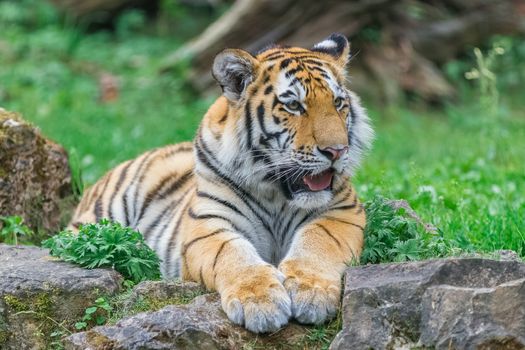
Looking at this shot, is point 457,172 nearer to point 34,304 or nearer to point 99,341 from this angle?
point 34,304

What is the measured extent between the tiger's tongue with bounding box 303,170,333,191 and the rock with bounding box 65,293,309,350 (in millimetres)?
935

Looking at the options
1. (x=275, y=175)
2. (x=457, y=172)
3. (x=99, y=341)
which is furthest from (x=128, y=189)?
(x=457, y=172)

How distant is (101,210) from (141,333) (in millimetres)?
2652

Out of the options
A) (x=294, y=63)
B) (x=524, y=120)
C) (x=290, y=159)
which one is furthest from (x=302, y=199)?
(x=524, y=120)

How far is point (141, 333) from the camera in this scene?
3.88 metres

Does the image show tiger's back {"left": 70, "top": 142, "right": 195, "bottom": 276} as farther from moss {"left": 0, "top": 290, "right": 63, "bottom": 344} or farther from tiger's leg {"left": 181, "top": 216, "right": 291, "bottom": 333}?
moss {"left": 0, "top": 290, "right": 63, "bottom": 344}

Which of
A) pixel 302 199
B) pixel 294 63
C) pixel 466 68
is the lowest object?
pixel 466 68

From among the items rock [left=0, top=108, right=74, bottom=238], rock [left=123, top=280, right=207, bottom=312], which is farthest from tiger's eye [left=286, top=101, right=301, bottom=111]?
rock [left=0, top=108, right=74, bottom=238]

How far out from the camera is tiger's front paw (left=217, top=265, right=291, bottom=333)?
394 cm

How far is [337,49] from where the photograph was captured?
5395 mm

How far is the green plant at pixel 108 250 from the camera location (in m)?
4.71

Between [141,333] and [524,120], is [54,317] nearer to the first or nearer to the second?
[141,333]

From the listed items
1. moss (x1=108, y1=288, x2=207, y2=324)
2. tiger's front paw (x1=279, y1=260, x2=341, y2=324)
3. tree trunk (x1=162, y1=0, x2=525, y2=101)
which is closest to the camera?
tiger's front paw (x1=279, y1=260, x2=341, y2=324)

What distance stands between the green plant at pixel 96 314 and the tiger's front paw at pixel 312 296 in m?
0.88
